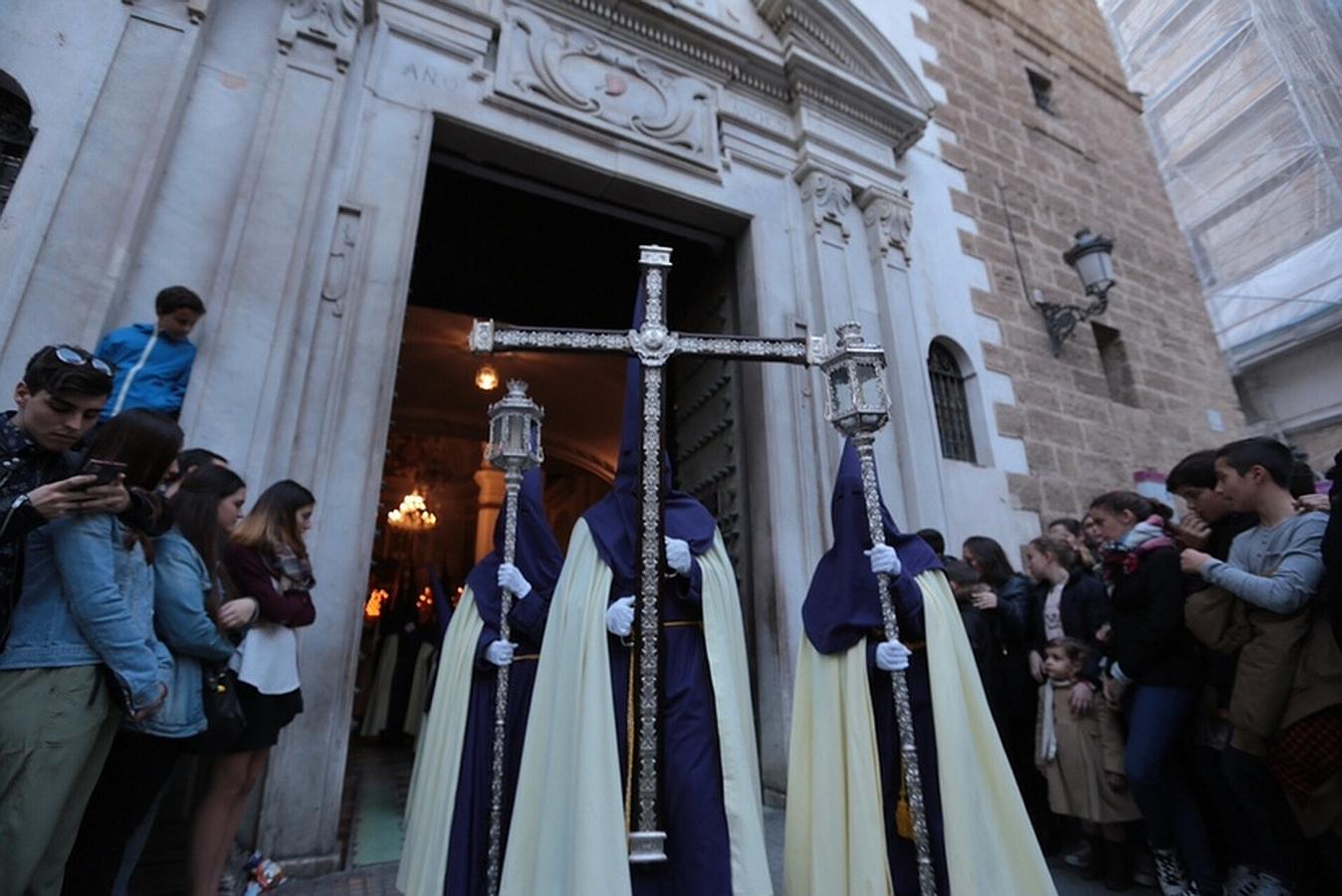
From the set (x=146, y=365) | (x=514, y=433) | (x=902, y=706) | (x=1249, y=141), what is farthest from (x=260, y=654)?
(x=1249, y=141)

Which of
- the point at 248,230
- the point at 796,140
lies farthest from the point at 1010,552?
the point at 248,230

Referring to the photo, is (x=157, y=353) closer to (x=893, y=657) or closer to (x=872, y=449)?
(x=872, y=449)

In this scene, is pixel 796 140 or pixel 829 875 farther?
pixel 796 140

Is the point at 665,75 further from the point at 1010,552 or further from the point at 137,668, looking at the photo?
the point at 137,668

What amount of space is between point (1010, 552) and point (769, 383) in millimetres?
2791

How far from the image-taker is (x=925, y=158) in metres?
7.61

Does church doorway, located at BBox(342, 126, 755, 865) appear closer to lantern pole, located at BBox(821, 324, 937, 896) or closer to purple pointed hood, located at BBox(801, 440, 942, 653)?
purple pointed hood, located at BBox(801, 440, 942, 653)

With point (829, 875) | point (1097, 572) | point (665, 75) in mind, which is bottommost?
point (829, 875)

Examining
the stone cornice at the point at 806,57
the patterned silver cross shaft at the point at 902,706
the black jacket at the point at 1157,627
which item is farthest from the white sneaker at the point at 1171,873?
the stone cornice at the point at 806,57

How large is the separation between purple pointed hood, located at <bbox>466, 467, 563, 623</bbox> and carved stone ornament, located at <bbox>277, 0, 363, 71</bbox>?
10.4ft

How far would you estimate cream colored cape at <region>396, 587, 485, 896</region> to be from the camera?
9.79 feet

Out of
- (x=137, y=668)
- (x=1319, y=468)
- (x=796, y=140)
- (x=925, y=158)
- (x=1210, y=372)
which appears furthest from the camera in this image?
(x=1319, y=468)

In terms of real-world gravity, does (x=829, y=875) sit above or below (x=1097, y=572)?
below

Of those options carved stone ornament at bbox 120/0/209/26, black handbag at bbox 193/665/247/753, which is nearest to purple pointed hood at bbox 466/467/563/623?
black handbag at bbox 193/665/247/753
